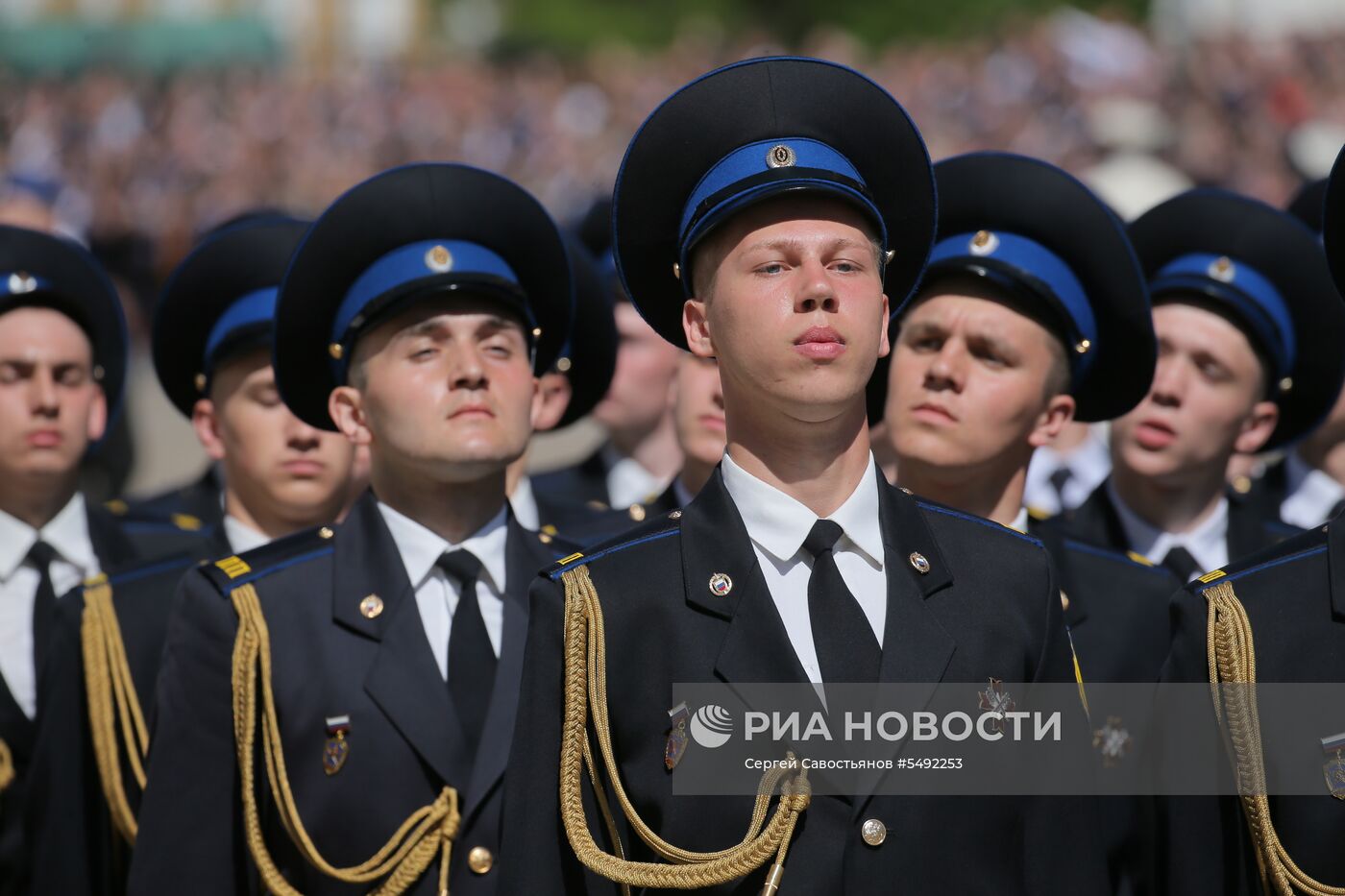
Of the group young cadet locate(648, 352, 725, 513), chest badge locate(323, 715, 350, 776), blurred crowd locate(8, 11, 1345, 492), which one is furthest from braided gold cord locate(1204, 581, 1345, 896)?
blurred crowd locate(8, 11, 1345, 492)

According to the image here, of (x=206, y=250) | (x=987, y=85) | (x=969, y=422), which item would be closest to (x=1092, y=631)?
(x=969, y=422)

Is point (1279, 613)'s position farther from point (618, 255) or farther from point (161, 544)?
point (161, 544)

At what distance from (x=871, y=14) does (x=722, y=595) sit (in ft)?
149

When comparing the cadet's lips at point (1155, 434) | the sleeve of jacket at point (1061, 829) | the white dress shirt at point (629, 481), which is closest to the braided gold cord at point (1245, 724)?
Result: the sleeve of jacket at point (1061, 829)

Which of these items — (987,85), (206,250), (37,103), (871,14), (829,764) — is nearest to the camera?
(829,764)

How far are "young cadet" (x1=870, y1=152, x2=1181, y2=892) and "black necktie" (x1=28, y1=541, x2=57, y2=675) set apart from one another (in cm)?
230

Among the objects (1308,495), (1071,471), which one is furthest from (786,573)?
(1071,471)

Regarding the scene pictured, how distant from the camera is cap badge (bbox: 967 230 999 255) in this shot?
468cm

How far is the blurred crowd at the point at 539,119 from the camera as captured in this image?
66.4 feet

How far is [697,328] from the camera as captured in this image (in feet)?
11.4

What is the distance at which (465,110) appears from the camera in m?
29.9

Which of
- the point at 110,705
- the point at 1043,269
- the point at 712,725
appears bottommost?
the point at 712,725

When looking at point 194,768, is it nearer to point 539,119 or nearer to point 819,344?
point 819,344

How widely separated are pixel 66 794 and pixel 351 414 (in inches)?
49.4
